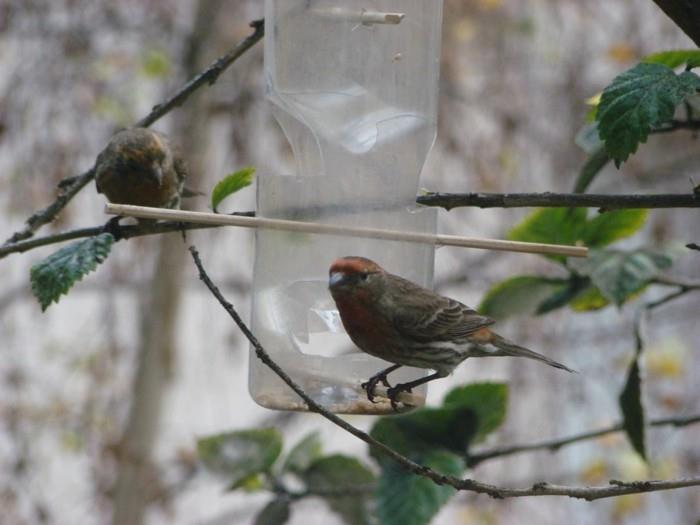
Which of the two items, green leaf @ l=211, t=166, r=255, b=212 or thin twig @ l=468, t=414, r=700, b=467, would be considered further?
thin twig @ l=468, t=414, r=700, b=467

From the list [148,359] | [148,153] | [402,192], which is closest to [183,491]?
[148,359]

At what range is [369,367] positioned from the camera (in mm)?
2828

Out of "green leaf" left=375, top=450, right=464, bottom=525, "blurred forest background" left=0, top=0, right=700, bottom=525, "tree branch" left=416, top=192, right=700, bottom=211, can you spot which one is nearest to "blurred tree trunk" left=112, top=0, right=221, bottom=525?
"blurred forest background" left=0, top=0, right=700, bottom=525

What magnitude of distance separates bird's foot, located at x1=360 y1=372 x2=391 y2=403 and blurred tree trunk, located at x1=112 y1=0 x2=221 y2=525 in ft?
10.9

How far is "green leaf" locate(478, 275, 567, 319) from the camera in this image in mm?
3221

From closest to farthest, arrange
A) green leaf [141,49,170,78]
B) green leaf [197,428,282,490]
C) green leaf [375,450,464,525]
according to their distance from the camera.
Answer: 1. green leaf [375,450,464,525]
2. green leaf [197,428,282,490]
3. green leaf [141,49,170,78]

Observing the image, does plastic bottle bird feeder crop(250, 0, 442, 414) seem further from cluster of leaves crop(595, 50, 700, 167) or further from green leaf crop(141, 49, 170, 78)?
green leaf crop(141, 49, 170, 78)

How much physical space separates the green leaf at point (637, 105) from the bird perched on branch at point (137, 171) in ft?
6.90

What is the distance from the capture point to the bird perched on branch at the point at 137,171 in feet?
12.9

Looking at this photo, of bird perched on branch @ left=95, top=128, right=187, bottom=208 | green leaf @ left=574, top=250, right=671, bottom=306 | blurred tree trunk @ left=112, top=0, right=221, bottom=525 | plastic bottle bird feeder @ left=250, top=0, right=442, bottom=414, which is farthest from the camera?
blurred tree trunk @ left=112, top=0, right=221, bottom=525

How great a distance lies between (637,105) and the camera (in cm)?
208

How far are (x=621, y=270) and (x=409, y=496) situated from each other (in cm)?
82

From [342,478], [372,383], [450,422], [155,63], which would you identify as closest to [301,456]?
[342,478]

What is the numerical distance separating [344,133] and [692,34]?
3.77 feet
